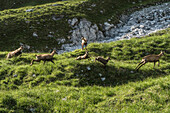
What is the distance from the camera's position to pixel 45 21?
89.8ft

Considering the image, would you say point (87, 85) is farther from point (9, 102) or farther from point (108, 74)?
point (9, 102)

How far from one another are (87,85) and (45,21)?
21.6 meters

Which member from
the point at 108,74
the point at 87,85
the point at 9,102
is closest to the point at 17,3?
the point at 108,74

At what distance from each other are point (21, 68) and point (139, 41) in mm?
12907

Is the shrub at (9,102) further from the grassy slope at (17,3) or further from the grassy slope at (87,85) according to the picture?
the grassy slope at (17,3)

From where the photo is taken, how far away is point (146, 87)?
8.05 metres

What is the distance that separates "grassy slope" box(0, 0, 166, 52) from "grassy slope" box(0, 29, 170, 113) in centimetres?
996

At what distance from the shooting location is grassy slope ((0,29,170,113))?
6.89 m

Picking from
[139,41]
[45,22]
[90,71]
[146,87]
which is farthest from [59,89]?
[45,22]

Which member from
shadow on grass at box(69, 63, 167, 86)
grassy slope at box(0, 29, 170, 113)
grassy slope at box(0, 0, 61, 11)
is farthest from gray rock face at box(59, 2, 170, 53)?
grassy slope at box(0, 0, 61, 11)

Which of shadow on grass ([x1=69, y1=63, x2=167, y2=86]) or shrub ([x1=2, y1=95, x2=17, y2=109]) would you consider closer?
shrub ([x1=2, y1=95, x2=17, y2=109])

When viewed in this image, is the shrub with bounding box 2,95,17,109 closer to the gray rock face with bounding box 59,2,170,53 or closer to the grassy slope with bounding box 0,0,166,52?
the grassy slope with bounding box 0,0,166,52

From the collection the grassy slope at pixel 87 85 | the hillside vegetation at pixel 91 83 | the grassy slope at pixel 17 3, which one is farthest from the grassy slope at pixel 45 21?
the grassy slope at pixel 87 85

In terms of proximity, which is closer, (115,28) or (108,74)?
(108,74)
